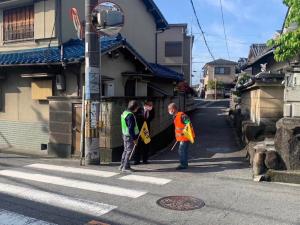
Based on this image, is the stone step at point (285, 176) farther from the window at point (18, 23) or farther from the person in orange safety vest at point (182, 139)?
the window at point (18, 23)

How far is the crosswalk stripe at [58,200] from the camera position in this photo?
21.2 feet

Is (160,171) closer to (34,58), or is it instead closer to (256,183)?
(256,183)

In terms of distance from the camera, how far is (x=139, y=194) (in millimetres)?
7430

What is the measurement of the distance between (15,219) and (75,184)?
2.34 meters

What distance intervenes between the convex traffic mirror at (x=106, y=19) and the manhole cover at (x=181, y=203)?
5.23 m

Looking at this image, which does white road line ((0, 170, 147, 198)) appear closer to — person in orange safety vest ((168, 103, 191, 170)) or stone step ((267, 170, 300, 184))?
person in orange safety vest ((168, 103, 191, 170))

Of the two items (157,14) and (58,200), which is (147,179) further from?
(157,14)

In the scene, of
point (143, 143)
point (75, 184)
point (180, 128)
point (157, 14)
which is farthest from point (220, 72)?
point (75, 184)

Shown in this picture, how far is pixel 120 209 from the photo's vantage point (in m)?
6.48

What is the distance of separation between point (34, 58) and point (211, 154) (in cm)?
701

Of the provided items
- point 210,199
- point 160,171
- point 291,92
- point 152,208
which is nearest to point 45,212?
point 152,208

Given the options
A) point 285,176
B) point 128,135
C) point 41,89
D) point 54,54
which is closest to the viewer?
point 285,176

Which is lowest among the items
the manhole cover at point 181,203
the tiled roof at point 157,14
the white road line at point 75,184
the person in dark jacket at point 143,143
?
the manhole cover at point 181,203

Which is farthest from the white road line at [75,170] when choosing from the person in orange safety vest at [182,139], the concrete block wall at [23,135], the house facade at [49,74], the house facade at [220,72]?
the house facade at [220,72]
